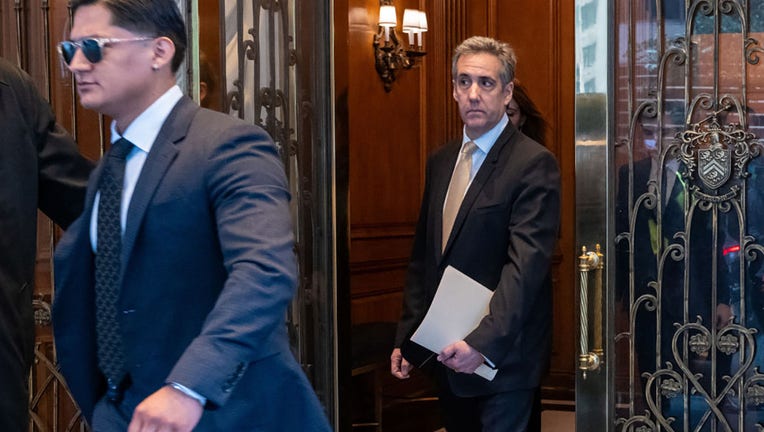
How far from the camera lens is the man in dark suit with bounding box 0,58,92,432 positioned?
273 centimetres

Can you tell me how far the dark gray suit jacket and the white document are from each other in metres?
0.05

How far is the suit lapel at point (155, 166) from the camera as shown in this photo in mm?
2072

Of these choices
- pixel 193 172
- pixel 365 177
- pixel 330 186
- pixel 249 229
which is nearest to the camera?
pixel 249 229

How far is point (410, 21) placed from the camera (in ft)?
21.5

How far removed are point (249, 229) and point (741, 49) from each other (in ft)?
6.80

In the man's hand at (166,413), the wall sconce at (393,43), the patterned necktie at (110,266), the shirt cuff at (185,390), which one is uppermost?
the wall sconce at (393,43)

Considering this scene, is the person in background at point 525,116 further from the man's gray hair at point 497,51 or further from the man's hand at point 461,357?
the man's hand at point 461,357

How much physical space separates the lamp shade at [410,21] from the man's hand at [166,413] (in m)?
4.98

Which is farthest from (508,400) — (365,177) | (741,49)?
(365,177)

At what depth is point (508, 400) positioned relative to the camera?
3.54 m

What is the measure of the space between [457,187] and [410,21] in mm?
2955

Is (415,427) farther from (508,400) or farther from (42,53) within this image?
(42,53)

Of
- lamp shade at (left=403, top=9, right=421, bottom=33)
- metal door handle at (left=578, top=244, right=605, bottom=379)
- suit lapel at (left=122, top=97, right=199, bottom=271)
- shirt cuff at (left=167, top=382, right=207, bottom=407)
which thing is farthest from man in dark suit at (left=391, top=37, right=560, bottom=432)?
lamp shade at (left=403, top=9, right=421, bottom=33)

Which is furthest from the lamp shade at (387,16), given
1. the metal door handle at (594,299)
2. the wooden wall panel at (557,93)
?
the metal door handle at (594,299)
